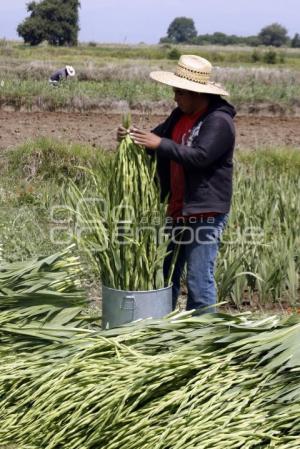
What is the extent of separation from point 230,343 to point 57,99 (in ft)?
39.8

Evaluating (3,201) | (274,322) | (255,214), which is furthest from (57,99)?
(274,322)

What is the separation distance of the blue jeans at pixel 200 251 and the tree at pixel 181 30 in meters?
117

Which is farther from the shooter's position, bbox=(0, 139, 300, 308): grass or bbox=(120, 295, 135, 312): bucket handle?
bbox=(0, 139, 300, 308): grass

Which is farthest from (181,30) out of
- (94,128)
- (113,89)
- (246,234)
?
(246,234)

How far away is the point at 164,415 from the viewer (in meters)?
2.38

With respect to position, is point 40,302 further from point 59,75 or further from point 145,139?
point 59,75

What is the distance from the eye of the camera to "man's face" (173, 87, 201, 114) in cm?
325

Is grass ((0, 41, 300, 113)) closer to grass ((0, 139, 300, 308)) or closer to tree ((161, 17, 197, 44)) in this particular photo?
grass ((0, 139, 300, 308))

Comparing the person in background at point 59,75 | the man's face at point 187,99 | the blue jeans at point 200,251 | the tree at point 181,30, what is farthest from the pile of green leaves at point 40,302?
the tree at point 181,30

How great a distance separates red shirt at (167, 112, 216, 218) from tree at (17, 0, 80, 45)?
55.5 m

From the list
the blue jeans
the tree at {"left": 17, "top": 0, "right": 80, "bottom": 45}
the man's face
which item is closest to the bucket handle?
the blue jeans

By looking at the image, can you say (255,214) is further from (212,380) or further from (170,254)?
(212,380)

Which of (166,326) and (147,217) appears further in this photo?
(147,217)

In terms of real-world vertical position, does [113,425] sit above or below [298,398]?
below
